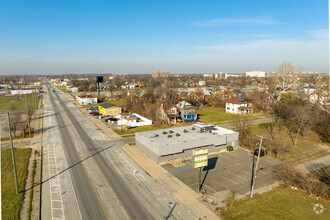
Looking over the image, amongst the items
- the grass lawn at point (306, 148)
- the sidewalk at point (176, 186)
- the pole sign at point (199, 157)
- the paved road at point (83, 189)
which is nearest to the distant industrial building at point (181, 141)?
the sidewalk at point (176, 186)

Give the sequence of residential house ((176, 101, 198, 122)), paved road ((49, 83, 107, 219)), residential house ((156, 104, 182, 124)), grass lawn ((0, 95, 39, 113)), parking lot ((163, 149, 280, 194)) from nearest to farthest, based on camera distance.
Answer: paved road ((49, 83, 107, 219)) → parking lot ((163, 149, 280, 194)) → residential house ((156, 104, 182, 124)) → residential house ((176, 101, 198, 122)) → grass lawn ((0, 95, 39, 113))

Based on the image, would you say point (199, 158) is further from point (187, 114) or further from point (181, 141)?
point (187, 114)

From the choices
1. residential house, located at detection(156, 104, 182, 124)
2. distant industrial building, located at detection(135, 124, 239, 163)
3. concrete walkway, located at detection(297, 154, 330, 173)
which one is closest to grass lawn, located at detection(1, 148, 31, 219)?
distant industrial building, located at detection(135, 124, 239, 163)

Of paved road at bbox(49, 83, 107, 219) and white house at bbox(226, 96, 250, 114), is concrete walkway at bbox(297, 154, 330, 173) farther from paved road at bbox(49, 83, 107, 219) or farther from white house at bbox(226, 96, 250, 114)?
white house at bbox(226, 96, 250, 114)

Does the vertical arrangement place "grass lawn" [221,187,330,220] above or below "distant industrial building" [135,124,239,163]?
below

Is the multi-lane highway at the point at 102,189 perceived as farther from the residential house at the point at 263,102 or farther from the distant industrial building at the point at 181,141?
the residential house at the point at 263,102

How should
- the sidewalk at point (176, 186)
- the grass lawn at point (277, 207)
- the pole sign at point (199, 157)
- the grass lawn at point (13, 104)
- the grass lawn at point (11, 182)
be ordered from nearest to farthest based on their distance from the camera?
the grass lawn at point (277, 207) < the grass lawn at point (11, 182) < the sidewalk at point (176, 186) < the pole sign at point (199, 157) < the grass lawn at point (13, 104)

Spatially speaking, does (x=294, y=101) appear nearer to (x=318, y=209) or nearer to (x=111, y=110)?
(x=318, y=209)
